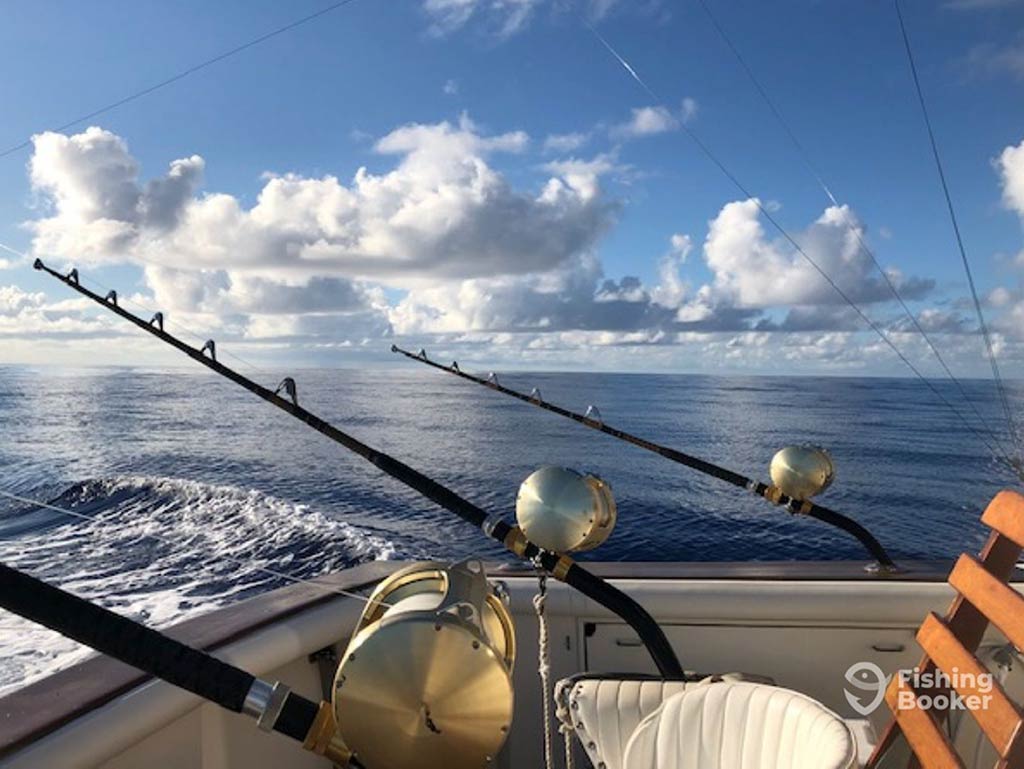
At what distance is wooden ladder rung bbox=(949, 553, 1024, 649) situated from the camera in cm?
132

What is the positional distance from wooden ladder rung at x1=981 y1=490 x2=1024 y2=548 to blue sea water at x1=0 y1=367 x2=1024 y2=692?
393 cm

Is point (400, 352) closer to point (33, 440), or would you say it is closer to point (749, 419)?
point (33, 440)

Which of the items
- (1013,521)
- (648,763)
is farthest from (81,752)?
(1013,521)

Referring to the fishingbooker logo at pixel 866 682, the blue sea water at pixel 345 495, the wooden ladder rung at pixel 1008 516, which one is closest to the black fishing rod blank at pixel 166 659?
the wooden ladder rung at pixel 1008 516

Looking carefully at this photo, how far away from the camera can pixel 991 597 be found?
1.42 metres

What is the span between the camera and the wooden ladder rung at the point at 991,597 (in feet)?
4.33

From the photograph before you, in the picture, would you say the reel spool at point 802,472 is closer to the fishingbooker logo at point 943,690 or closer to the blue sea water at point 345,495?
the fishingbooker logo at point 943,690

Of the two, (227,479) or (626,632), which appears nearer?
(626,632)

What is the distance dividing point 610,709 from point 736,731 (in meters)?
0.29

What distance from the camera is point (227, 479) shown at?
1259 centimetres

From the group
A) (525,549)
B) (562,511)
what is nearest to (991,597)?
(562,511)

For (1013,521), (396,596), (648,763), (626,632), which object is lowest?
(626,632)

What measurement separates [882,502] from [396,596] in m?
13.4

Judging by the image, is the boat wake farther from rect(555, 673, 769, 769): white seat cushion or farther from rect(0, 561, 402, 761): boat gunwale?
rect(555, 673, 769, 769): white seat cushion
